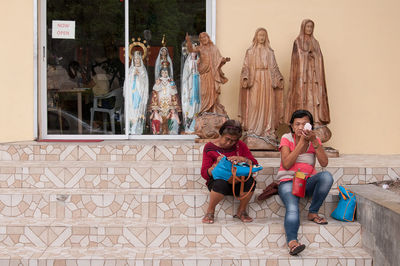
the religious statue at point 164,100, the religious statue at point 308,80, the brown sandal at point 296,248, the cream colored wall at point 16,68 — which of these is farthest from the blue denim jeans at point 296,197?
the cream colored wall at point 16,68

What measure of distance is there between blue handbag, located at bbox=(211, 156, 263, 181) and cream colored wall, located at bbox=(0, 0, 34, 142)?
354cm

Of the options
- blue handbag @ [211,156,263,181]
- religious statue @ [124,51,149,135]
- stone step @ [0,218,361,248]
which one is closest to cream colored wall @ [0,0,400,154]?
religious statue @ [124,51,149,135]

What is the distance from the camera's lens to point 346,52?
6211mm

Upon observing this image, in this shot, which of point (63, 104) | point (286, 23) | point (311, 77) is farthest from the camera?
point (63, 104)

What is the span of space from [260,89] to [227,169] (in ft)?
6.89

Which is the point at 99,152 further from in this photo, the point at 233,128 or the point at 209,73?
the point at 233,128

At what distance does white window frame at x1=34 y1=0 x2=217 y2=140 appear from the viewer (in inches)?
243

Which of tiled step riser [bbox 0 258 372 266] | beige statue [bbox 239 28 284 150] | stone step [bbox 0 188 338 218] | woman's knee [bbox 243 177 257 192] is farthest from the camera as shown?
beige statue [bbox 239 28 284 150]

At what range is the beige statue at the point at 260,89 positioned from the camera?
555 cm

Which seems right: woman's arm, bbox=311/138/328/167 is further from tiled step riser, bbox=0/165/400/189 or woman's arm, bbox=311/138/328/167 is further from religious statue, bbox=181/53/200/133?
religious statue, bbox=181/53/200/133

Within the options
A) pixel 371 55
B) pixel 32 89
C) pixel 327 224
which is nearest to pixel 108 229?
pixel 327 224

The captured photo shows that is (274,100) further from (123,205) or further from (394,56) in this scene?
(123,205)

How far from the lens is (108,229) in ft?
12.4

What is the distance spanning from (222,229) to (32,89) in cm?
383
